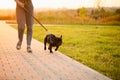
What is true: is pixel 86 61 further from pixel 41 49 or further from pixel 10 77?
pixel 10 77

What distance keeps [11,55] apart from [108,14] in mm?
22615

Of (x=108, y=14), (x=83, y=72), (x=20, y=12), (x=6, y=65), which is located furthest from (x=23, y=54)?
(x=108, y=14)

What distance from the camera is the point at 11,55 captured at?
445 inches

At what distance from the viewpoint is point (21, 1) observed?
38.5 feet

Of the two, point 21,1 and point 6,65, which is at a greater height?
point 21,1

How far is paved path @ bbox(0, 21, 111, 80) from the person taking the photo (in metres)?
8.23

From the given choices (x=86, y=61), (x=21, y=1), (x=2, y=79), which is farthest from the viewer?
(x=21, y=1)

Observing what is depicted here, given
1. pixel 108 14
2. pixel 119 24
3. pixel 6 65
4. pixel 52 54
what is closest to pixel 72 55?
pixel 52 54

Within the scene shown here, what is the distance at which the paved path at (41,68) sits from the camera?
8.23 m

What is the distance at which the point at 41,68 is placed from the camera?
9.26 meters

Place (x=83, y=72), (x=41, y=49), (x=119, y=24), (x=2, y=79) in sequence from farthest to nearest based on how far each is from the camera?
(x=119, y=24)
(x=41, y=49)
(x=83, y=72)
(x=2, y=79)

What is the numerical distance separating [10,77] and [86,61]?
10.7ft

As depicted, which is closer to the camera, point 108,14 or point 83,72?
point 83,72

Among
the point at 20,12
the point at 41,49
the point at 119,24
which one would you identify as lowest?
the point at 119,24
